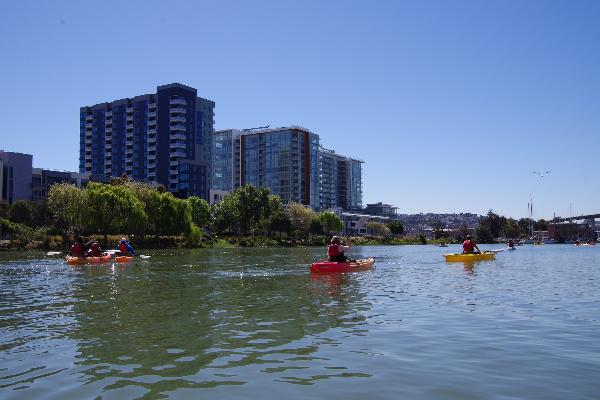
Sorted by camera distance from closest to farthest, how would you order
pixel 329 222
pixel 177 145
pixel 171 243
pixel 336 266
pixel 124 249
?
pixel 336 266 → pixel 124 249 → pixel 171 243 → pixel 329 222 → pixel 177 145

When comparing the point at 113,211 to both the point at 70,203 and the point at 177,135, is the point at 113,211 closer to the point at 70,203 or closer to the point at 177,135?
the point at 70,203

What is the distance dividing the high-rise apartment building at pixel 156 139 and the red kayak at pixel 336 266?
5077 inches

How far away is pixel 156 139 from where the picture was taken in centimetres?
16538

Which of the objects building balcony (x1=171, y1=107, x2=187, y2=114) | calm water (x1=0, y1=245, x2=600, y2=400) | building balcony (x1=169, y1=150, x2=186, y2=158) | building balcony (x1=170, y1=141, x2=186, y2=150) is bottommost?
calm water (x1=0, y1=245, x2=600, y2=400)

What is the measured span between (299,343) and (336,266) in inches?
827

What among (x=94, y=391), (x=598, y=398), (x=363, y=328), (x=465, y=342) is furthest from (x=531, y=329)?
(x=94, y=391)

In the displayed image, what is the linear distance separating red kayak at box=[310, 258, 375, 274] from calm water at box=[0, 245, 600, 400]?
848 centimetres

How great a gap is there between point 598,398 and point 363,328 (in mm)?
6616

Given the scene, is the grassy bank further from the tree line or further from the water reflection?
the water reflection

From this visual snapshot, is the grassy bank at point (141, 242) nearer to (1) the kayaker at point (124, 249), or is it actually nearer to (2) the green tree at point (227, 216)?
(2) the green tree at point (227, 216)

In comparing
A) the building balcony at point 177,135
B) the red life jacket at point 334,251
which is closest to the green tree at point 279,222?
the building balcony at point 177,135

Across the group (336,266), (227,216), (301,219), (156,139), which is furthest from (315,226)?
(336,266)

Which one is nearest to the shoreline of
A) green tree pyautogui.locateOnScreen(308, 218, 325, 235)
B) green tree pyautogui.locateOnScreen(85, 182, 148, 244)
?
A: green tree pyautogui.locateOnScreen(308, 218, 325, 235)

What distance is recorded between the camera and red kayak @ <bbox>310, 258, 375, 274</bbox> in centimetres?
3238
